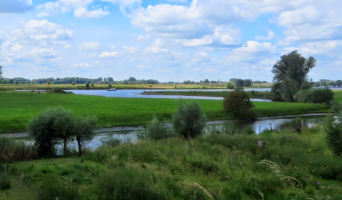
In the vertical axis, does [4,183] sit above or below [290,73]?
below

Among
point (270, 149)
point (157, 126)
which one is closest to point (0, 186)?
point (270, 149)

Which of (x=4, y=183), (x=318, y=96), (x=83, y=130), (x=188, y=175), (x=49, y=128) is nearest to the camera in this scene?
(x=4, y=183)

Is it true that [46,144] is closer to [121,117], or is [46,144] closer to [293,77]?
[121,117]

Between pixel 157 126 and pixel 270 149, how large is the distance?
10.2 metres

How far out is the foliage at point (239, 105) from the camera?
182ft

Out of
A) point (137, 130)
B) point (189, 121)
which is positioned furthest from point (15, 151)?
point (137, 130)

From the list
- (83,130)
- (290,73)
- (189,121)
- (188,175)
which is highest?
(290,73)

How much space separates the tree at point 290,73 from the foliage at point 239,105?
43043 millimetres

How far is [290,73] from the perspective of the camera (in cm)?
9919

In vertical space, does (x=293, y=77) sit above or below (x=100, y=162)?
above

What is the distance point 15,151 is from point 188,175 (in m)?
11.5

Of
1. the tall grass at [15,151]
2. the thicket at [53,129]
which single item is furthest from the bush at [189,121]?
the tall grass at [15,151]

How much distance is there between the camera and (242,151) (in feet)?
51.6

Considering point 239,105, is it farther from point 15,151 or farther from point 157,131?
point 15,151
